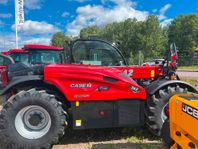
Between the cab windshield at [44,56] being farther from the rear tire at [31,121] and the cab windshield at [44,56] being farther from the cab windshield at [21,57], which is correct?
the rear tire at [31,121]

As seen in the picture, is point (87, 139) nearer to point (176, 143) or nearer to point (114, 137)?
point (114, 137)

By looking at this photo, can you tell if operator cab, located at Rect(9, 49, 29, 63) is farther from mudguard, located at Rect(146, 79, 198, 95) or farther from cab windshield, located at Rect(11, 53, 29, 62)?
mudguard, located at Rect(146, 79, 198, 95)

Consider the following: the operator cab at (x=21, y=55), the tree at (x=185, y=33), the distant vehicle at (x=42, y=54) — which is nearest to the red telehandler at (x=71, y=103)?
the distant vehicle at (x=42, y=54)

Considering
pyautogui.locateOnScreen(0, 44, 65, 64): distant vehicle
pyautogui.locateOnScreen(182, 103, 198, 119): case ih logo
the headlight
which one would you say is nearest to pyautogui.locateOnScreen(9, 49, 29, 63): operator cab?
pyautogui.locateOnScreen(0, 44, 65, 64): distant vehicle

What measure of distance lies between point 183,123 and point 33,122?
2467mm

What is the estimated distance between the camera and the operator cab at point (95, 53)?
564cm

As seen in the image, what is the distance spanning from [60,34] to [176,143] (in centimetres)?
8462

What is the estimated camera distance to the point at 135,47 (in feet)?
166

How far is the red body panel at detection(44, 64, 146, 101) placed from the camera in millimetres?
4094

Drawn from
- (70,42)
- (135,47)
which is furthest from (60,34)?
(70,42)

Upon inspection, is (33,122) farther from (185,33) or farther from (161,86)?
(185,33)

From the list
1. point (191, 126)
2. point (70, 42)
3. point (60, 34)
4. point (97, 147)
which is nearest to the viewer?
point (191, 126)

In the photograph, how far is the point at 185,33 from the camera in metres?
56.2

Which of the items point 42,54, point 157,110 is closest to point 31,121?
point 157,110
